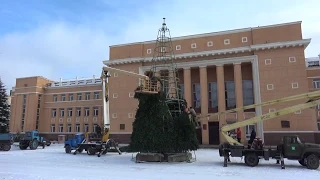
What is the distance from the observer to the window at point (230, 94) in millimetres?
33906

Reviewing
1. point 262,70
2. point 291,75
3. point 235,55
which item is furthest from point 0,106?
point 291,75

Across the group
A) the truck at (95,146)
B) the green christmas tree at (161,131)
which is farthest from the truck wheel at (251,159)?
the truck at (95,146)

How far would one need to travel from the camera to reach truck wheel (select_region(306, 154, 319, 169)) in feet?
46.0

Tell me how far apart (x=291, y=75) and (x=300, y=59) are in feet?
6.73

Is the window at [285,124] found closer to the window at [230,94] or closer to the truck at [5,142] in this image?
the window at [230,94]

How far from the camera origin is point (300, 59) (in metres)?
30.3

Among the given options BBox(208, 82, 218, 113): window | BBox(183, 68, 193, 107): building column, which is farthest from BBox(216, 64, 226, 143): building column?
BBox(183, 68, 193, 107): building column

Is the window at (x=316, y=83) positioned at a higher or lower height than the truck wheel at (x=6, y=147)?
higher

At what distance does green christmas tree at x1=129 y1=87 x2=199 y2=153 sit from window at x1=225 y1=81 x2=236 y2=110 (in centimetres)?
1725

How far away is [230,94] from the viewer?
34.3 metres

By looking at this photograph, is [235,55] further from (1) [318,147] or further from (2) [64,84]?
(2) [64,84]

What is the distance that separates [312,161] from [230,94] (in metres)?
20.4

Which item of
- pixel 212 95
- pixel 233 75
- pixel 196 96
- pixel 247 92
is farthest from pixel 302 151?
pixel 196 96

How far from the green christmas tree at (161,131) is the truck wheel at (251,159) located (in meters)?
3.68
